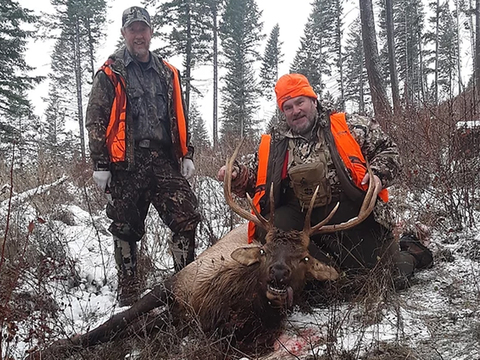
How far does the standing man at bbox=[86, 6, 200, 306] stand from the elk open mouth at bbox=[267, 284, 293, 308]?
50.0 inches

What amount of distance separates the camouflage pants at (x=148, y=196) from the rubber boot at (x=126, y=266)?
0.25 ft

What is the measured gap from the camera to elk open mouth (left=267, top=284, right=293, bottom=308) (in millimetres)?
2980

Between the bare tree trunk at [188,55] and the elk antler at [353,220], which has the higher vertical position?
the bare tree trunk at [188,55]

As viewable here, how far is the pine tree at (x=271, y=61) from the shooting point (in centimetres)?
3672

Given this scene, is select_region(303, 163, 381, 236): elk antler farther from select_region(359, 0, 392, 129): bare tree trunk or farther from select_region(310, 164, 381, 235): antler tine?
select_region(359, 0, 392, 129): bare tree trunk

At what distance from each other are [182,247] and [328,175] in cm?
145

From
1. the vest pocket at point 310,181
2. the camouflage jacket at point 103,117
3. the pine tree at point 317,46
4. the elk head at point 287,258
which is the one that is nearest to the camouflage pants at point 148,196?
the camouflage jacket at point 103,117

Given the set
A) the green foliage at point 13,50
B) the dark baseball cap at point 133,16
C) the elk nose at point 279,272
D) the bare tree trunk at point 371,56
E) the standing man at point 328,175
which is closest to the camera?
the elk nose at point 279,272

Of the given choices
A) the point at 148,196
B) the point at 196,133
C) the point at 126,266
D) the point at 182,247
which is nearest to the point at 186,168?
the point at 148,196

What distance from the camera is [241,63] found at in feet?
99.9

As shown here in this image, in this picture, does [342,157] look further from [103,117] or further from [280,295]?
[103,117]

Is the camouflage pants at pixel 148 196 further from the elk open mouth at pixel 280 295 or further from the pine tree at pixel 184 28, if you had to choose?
the pine tree at pixel 184 28

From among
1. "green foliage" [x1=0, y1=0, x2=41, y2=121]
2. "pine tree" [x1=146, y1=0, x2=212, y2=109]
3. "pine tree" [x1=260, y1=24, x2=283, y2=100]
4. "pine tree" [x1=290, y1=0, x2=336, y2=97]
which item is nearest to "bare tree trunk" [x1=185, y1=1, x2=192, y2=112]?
"pine tree" [x1=146, y1=0, x2=212, y2=109]

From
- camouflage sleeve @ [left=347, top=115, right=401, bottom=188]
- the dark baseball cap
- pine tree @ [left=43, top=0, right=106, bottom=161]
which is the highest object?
pine tree @ [left=43, top=0, right=106, bottom=161]
